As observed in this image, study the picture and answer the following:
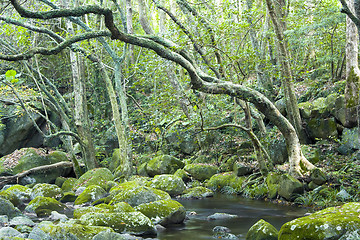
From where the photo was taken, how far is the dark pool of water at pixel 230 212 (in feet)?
22.5

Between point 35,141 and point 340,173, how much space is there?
66.3ft

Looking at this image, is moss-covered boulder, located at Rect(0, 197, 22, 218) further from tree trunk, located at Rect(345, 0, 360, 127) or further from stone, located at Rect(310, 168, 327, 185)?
tree trunk, located at Rect(345, 0, 360, 127)

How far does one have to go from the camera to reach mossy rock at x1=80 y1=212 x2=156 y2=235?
22.1 ft

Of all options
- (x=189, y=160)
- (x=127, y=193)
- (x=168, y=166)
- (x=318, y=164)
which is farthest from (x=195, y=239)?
(x=189, y=160)

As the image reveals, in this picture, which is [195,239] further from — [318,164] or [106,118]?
[106,118]

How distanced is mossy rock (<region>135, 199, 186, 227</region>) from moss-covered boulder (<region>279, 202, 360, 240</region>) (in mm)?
3187

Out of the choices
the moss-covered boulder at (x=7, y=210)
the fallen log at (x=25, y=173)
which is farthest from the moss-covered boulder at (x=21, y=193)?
the moss-covered boulder at (x=7, y=210)

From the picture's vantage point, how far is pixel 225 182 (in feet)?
41.2

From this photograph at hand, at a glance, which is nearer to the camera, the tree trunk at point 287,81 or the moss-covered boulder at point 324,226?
the moss-covered boulder at point 324,226

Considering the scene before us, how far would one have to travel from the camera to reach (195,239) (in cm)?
642

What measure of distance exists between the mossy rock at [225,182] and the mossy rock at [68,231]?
7118mm

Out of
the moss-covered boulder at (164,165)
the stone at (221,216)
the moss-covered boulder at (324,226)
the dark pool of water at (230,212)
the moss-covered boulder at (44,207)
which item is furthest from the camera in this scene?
the moss-covered boulder at (164,165)

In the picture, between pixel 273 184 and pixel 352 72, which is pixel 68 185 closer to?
pixel 273 184

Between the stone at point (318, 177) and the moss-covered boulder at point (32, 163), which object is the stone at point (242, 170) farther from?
the moss-covered boulder at point (32, 163)
